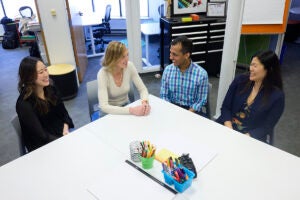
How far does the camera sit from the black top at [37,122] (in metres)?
1.71

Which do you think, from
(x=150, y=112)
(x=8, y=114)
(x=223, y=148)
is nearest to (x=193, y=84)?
(x=150, y=112)

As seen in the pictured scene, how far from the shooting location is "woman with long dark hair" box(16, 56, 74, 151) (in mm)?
1717

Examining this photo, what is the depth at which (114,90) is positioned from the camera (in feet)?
7.04

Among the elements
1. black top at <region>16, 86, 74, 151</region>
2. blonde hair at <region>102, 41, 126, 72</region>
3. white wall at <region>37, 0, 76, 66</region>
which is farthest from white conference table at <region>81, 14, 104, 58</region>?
black top at <region>16, 86, 74, 151</region>

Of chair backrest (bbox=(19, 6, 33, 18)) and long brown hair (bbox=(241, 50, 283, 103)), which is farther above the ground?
chair backrest (bbox=(19, 6, 33, 18))

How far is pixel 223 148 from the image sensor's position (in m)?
1.49

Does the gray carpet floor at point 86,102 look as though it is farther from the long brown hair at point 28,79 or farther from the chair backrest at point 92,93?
the long brown hair at point 28,79

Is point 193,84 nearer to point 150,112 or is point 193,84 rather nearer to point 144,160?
point 150,112

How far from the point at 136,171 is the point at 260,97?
113 centimetres

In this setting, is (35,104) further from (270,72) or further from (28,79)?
(270,72)

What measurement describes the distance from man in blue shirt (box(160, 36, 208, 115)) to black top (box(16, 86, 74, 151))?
39.2 inches

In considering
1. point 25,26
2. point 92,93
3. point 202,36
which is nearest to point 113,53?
point 92,93

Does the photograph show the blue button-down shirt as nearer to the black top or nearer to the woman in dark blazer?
the woman in dark blazer

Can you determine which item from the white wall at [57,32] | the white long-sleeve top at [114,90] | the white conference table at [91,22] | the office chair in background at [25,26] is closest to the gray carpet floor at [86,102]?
the white conference table at [91,22]
